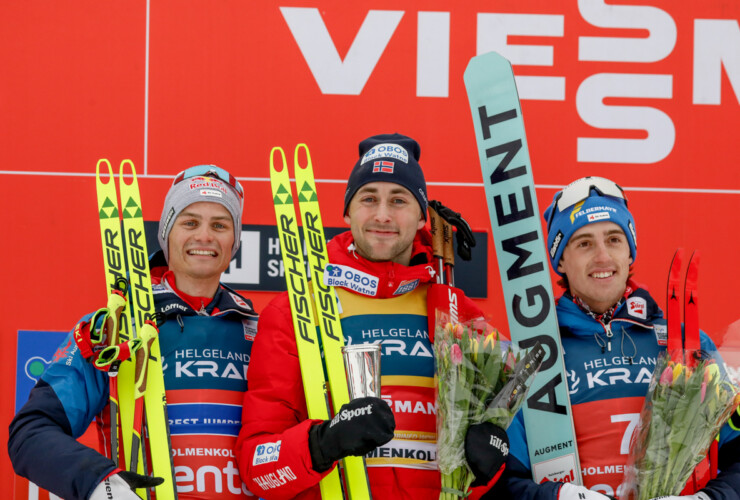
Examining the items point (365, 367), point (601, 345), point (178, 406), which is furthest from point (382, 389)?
point (601, 345)

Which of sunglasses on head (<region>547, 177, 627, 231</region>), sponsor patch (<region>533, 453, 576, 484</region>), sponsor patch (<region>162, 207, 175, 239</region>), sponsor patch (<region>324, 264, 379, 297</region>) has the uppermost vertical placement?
sponsor patch (<region>162, 207, 175, 239</region>)

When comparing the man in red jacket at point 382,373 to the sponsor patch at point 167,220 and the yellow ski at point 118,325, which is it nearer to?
the yellow ski at point 118,325

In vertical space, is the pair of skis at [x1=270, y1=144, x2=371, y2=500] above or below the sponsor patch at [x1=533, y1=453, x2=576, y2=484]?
above

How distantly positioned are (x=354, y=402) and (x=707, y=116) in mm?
2484

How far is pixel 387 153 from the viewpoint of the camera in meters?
2.70

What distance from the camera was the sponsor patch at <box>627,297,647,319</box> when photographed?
8.74ft

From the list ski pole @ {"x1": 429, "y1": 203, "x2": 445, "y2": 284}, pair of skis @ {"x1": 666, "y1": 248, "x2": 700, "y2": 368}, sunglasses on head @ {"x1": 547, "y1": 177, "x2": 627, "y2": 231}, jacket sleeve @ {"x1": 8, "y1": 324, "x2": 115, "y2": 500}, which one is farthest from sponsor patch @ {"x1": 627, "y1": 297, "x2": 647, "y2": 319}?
jacket sleeve @ {"x1": 8, "y1": 324, "x2": 115, "y2": 500}

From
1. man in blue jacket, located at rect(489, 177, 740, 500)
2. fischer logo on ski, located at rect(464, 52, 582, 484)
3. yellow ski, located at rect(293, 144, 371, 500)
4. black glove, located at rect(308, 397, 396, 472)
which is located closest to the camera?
black glove, located at rect(308, 397, 396, 472)

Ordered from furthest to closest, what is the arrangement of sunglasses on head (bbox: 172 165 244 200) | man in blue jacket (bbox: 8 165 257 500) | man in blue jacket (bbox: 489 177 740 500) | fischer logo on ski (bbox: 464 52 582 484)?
1. sunglasses on head (bbox: 172 165 244 200)
2. fischer logo on ski (bbox: 464 52 582 484)
3. man in blue jacket (bbox: 489 177 740 500)
4. man in blue jacket (bbox: 8 165 257 500)

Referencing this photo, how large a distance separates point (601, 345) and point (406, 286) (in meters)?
0.65

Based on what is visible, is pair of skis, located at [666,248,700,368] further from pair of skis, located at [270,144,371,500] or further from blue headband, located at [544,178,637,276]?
pair of skis, located at [270,144,371,500]

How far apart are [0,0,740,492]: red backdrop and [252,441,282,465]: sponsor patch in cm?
144

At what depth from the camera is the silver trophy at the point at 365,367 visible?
2232mm

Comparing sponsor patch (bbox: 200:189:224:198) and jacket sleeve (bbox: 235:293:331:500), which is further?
sponsor patch (bbox: 200:189:224:198)
